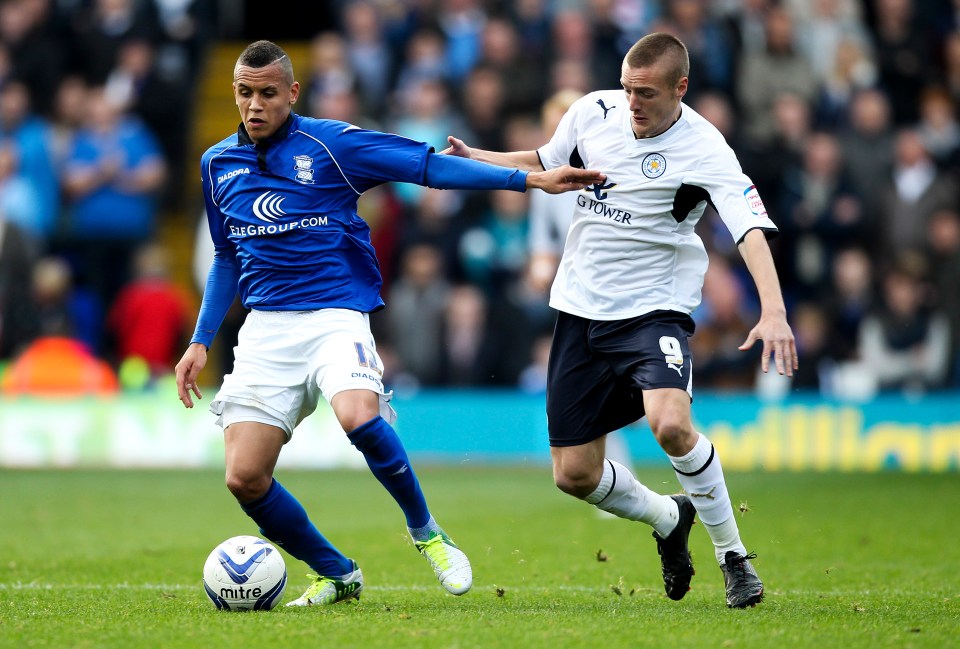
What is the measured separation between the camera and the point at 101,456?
1608cm

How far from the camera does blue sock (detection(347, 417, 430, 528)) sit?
6.67 meters

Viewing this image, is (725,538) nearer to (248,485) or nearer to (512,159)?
(512,159)

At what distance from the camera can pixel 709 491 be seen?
692 cm

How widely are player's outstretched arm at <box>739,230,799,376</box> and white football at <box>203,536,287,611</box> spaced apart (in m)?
2.44

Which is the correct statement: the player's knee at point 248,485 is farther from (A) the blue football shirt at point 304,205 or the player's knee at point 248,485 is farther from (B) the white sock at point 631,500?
(B) the white sock at point 631,500

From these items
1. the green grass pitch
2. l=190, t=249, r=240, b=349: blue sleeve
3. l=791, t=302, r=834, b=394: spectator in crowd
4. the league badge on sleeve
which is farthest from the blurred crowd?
l=190, t=249, r=240, b=349: blue sleeve

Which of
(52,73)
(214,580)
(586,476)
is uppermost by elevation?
(52,73)

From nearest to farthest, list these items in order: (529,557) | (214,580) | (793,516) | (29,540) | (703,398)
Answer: (214,580) < (529,557) < (29,540) < (793,516) < (703,398)

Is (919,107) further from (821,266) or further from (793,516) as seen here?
(793,516)

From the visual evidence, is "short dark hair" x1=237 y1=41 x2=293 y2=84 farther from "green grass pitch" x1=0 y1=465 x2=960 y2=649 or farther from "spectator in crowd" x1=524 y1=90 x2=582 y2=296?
"spectator in crowd" x1=524 y1=90 x2=582 y2=296

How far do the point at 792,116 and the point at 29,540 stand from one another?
380 inches

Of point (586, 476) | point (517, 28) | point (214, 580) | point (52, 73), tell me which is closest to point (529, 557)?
point (586, 476)

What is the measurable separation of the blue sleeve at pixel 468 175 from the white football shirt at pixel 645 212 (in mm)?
659

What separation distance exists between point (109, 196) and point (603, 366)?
11284 mm
